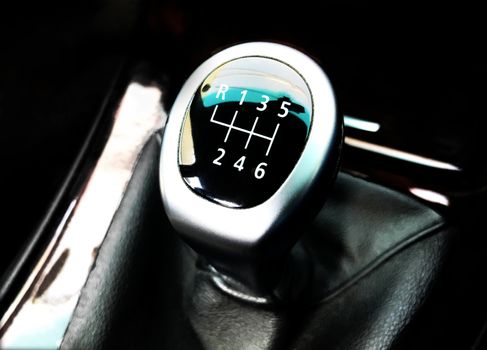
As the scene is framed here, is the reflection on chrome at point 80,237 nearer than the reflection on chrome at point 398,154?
Yes

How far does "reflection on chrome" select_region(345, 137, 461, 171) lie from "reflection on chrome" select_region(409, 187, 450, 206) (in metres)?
0.04

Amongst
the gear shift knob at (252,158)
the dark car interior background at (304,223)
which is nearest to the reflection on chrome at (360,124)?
the dark car interior background at (304,223)

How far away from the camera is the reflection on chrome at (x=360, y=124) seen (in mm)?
661

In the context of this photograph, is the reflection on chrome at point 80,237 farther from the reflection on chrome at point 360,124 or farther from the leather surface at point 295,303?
the reflection on chrome at point 360,124

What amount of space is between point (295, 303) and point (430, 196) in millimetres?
172

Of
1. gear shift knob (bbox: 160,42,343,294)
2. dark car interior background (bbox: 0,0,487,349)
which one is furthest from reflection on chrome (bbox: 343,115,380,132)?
gear shift knob (bbox: 160,42,343,294)

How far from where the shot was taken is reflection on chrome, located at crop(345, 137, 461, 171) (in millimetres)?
634

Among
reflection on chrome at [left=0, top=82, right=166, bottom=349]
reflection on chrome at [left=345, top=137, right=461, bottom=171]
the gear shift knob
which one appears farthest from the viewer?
reflection on chrome at [left=345, top=137, right=461, bottom=171]

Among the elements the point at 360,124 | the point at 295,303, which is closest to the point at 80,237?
the point at 295,303

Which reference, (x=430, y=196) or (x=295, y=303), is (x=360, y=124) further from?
(x=295, y=303)

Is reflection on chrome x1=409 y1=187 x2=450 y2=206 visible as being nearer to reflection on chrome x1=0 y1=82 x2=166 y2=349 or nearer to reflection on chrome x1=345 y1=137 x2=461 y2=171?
reflection on chrome x1=345 y1=137 x2=461 y2=171

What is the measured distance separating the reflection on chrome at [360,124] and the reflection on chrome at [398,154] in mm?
22

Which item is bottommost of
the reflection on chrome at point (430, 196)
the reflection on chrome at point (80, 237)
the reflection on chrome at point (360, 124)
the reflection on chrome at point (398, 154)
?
the reflection on chrome at point (80, 237)

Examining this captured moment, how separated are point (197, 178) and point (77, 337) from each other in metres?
0.18
